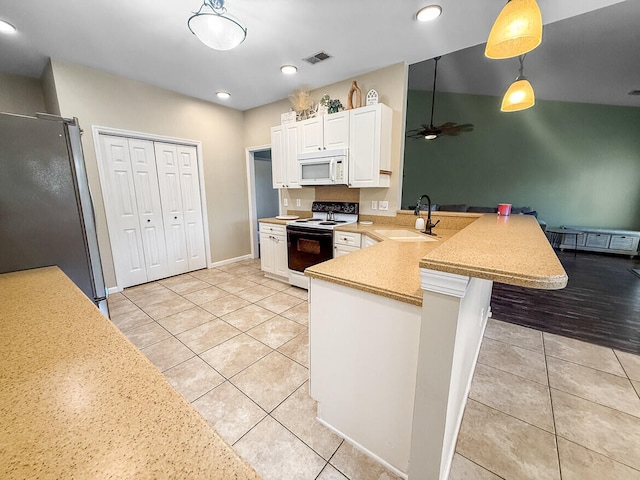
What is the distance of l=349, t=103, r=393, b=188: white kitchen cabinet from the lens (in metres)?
2.82

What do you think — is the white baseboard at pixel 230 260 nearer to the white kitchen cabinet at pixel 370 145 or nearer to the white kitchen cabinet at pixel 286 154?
the white kitchen cabinet at pixel 286 154

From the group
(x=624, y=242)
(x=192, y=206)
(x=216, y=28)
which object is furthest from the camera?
(x=624, y=242)

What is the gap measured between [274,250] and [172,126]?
2.35 meters

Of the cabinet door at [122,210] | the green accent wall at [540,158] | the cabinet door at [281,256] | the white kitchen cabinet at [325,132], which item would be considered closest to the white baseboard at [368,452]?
the cabinet door at [281,256]

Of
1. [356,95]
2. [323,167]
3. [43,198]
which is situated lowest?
[43,198]

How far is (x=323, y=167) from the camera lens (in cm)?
324

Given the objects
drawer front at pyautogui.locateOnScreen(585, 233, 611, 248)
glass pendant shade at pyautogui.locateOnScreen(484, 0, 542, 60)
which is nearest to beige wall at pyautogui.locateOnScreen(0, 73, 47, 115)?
glass pendant shade at pyautogui.locateOnScreen(484, 0, 542, 60)

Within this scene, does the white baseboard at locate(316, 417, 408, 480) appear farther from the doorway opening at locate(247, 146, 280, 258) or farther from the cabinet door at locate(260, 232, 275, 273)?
the doorway opening at locate(247, 146, 280, 258)

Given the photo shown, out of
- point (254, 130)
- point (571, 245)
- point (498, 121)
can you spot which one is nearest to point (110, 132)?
point (254, 130)

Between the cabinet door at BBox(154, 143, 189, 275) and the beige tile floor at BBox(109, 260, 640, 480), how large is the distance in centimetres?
125

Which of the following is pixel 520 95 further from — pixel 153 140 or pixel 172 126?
pixel 153 140

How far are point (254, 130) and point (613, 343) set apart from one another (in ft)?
17.1

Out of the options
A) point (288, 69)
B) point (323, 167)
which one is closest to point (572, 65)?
point (323, 167)

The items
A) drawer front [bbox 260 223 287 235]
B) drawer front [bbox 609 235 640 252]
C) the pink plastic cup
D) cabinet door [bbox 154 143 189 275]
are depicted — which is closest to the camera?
the pink plastic cup
